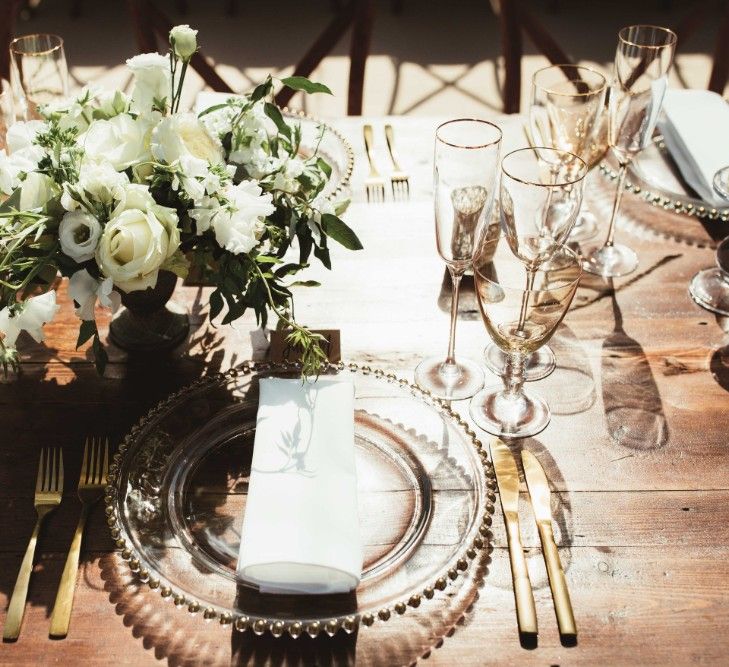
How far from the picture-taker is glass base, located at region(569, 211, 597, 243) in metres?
1.43

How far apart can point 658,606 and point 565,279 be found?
1.31 ft

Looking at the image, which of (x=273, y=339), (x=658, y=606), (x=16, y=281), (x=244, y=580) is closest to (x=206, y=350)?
(x=273, y=339)

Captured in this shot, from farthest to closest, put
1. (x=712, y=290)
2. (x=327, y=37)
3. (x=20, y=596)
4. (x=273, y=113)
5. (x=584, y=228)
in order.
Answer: (x=327, y=37)
(x=584, y=228)
(x=712, y=290)
(x=273, y=113)
(x=20, y=596)

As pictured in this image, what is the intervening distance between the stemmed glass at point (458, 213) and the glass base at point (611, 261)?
306 millimetres

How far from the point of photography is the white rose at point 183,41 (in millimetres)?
966

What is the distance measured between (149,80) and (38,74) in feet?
2.02

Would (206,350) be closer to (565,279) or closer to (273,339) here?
(273,339)

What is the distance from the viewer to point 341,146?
1559 millimetres

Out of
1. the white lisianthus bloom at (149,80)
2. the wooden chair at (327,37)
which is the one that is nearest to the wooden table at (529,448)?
the white lisianthus bloom at (149,80)

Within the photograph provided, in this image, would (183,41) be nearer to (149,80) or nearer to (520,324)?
(149,80)

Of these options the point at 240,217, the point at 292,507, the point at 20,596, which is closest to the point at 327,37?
the point at 240,217

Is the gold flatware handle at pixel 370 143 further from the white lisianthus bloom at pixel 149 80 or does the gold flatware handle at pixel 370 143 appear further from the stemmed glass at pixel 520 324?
the white lisianthus bloom at pixel 149 80

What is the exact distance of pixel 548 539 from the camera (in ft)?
3.04

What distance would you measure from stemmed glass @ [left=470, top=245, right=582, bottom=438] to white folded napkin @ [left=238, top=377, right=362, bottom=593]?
0.64 feet
